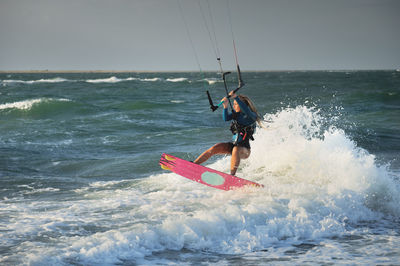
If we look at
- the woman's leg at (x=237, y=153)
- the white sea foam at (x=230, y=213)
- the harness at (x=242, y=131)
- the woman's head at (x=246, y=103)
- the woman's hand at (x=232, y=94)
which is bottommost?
the white sea foam at (x=230, y=213)

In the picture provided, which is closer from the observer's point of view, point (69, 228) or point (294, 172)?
point (69, 228)

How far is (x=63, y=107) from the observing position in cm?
2894

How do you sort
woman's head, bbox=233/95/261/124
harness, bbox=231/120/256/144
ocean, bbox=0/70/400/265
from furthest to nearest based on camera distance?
1. harness, bbox=231/120/256/144
2. woman's head, bbox=233/95/261/124
3. ocean, bbox=0/70/400/265

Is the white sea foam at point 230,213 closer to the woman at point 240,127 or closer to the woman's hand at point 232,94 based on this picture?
the woman at point 240,127

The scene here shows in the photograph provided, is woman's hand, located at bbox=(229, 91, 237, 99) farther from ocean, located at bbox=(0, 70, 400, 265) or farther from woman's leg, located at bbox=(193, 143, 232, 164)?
ocean, located at bbox=(0, 70, 400, 265)

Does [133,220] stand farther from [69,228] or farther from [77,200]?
[77,200]

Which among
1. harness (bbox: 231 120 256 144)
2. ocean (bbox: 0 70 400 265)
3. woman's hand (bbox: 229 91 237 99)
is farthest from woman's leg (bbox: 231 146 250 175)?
woman's hand (bbox: 229 91 237 99)

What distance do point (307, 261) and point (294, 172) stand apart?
4.12 m

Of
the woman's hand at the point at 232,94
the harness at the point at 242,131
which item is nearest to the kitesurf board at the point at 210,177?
the harness at the point at 242,131

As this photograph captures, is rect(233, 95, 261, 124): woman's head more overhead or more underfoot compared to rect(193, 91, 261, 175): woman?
more overhead

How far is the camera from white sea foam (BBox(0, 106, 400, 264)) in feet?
18.6

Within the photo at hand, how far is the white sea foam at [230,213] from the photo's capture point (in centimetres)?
567

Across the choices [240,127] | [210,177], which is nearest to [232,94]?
[240,127]

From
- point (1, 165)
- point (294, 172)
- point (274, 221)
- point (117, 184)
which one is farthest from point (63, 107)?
point (274, 221)
